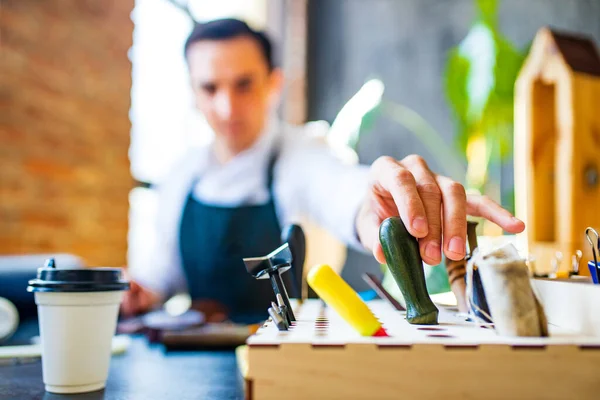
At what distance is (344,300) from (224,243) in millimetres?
1588

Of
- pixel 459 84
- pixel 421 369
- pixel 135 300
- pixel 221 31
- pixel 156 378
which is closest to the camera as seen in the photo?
pixel 421 369

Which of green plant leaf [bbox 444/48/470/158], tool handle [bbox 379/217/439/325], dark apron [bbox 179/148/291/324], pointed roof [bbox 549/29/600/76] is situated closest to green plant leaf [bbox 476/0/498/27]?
green plant leaf [bbox 444/48/470/158]

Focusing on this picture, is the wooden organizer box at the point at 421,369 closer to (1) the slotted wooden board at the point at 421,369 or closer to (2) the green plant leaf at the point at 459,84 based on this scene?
(1) the slotted wooden board at the point at 421,369

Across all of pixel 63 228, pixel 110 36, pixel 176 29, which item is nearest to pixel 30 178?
pixel 63 228

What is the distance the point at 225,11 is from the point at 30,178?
69.1 inches

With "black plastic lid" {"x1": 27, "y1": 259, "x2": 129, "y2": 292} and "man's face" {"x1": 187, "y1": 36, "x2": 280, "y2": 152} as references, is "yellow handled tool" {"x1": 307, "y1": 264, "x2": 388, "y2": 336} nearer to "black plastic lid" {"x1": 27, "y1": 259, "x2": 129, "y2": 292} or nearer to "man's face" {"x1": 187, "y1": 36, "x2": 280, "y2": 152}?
"black plastic lid" {"x1": 27, "y1": 259, "x2": 129, "y2": 292}

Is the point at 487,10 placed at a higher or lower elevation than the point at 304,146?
higher

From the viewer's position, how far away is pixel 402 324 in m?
0.44

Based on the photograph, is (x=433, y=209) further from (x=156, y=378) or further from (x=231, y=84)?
(x=231, y=84)

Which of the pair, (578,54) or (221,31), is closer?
(578,54)

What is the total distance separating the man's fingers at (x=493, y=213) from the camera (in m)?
0.51

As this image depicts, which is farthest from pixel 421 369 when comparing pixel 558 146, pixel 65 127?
pixel 65 127

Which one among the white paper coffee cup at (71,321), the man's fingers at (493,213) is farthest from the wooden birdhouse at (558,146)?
the white paper coffee cup at (71,321)

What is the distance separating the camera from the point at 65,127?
1.93 meters
